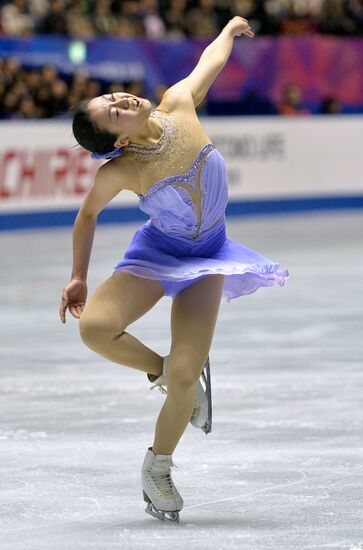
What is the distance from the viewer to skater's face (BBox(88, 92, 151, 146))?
368cm

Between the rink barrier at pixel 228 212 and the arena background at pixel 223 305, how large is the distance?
2 centimetres

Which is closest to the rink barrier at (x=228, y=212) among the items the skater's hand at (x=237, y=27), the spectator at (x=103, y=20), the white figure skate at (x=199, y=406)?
the spectator at (x=103, y=20)

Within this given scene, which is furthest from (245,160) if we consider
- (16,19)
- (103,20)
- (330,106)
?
(16,19)

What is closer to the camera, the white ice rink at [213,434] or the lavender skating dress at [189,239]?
the white ice rink at [213,434]

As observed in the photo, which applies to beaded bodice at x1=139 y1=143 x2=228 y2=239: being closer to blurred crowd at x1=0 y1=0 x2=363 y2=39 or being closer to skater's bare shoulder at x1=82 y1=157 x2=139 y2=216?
skater's bare shoulder at x1=82 y1=157 x2=139 y2=216

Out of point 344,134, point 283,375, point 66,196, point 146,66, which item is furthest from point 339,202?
point 283,375

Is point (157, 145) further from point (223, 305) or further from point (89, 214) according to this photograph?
Answer: point (223, 305)

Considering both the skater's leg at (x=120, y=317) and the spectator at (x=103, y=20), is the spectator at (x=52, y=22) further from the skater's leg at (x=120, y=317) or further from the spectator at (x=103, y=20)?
the skater's leg at (x=120, y=317)

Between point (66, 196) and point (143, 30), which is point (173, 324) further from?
point (143, 30)

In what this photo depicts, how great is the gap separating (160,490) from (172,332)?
47 cm

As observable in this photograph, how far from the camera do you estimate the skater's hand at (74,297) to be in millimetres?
3758

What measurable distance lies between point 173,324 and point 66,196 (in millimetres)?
10484

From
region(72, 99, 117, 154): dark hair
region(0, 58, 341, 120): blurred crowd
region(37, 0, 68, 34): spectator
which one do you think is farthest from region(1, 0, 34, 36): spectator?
region(72, 99, 117, 154): dark hair

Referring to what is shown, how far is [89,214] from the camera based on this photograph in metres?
3.75
